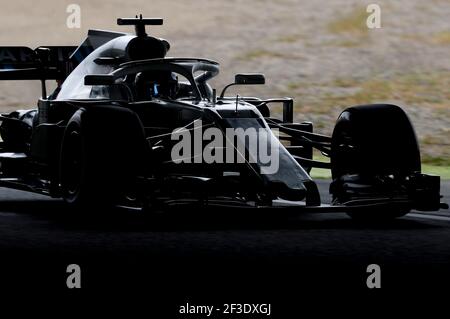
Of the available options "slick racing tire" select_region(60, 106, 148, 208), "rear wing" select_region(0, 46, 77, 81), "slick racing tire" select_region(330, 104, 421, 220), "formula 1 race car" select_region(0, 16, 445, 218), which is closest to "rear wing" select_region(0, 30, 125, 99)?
"rear wing" select_region(0, 46, 77, 81)

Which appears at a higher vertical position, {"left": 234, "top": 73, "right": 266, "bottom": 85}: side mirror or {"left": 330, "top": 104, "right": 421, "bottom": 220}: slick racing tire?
{"left": 234, "top": 73, "right": 266, "bottom": 85}: side mirror

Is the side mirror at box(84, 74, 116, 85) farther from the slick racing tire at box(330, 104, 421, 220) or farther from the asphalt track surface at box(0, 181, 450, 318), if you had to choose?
the slick racing tire at box(330, 104, 421, 220)

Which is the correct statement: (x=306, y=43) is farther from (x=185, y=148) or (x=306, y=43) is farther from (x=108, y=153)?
(x=108, y=153)

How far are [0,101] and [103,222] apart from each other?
734 inches

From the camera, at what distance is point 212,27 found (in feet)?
114

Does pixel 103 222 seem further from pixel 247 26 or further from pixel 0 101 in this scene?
Result: pixel 247 26

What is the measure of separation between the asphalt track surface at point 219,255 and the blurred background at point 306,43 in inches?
447

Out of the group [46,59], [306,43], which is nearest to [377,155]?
[46,59]

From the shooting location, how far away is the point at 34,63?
1371cm

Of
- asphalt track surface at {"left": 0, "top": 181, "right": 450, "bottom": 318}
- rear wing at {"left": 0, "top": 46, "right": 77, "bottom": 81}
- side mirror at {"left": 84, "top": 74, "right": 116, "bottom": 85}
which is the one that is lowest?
asphalt track surface at {"left": 0, "top": 181, "right": 450, "bottom": 318}

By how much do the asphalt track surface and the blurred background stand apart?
11.4m

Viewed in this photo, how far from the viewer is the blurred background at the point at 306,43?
88.6 feet

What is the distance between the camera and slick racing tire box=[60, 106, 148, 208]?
10.9m
